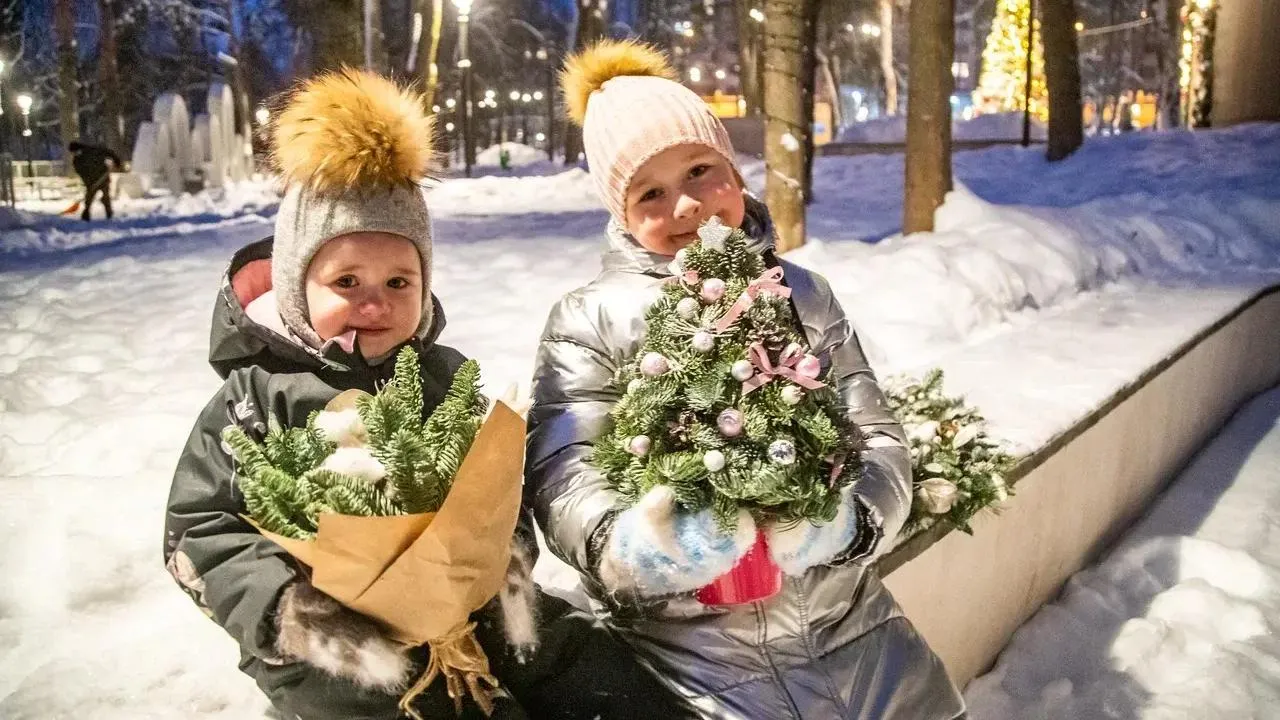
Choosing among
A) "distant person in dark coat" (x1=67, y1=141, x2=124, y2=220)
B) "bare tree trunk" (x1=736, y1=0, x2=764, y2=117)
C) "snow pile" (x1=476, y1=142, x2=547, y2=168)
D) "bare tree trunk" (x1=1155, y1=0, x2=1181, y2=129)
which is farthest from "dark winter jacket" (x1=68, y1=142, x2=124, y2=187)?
"bare tree trunk" (x1=1155, y1=0, x2=1181, y2=129)

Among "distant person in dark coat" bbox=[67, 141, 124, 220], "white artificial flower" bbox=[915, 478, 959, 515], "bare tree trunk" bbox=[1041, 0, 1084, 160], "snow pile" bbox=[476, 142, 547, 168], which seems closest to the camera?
"white artificial flower" bbox=[915, 478, 959, 515]

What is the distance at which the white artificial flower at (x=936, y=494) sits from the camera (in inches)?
113

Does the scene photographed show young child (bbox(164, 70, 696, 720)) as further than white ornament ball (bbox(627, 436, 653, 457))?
Yes

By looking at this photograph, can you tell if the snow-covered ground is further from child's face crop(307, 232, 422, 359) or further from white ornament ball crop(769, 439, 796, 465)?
white ornament ball crop(769, 439, 796, 465)

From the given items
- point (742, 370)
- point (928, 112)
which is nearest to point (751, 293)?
point (742, 370)

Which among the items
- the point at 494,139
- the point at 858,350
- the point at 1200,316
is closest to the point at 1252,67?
the point at 1200,316

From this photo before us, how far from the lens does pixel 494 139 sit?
5888 centimetres

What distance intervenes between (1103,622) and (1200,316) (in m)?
3.07

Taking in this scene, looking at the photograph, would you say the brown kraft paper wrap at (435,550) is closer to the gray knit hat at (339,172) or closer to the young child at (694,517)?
the young child at (694,517)

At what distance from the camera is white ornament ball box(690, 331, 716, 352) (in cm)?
172

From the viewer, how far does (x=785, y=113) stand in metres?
7.78

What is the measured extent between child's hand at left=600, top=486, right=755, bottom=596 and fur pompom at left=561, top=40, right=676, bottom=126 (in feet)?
4.49

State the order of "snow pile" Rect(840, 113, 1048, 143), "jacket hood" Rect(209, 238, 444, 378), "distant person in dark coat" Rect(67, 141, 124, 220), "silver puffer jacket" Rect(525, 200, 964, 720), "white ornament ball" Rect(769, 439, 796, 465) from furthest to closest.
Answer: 1. "snow pile" Rect(840, 113, 1048, 143)
2. "distant person in dark coat" Rect(67, 141, 124, 220)
3. "jacket hood" Rect(209, 238, 444, 378)
4. "silver puffer jacket" Rect(525, 200, 964, 720)
5. "white ornament ball" Rect(769, 439, 796, 465)

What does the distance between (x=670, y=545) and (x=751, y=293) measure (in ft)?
1.59
